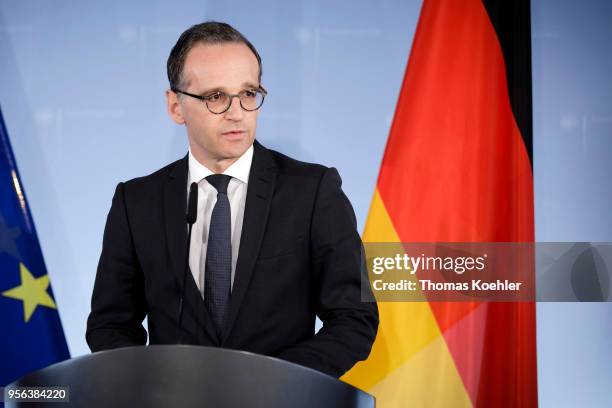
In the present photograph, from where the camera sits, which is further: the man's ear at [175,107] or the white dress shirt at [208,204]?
the man's ear at [175,107]

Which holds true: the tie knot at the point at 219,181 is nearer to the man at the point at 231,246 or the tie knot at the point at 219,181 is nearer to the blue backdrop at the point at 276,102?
the man at the point at 231,246

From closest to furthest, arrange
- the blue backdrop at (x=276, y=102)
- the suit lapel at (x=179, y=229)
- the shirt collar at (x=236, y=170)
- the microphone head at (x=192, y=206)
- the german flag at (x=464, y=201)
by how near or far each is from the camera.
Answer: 1. the microphone head at (x=192, y=206)
2. the suit lapel at (x=179, y=229)
3. the shirt collar at (x=236, y=170)
4. the german flag at (x=464, y=201)
5. the blue backdrop at (x=276, y=102)

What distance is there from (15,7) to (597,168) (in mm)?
2236

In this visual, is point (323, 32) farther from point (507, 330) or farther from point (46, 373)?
point (46, 373)

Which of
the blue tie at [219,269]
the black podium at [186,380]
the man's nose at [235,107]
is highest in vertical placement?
the man's nose at [235,107]

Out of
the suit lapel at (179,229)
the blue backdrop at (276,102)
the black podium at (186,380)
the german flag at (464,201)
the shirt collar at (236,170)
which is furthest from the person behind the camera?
the blue backdrop at (276,102)

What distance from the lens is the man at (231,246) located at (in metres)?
1.73

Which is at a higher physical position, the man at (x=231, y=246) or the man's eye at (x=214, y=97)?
the man's eye at (x=214, y=97)

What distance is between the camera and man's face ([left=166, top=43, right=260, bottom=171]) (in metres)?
1.75

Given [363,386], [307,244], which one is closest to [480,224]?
[363,386]

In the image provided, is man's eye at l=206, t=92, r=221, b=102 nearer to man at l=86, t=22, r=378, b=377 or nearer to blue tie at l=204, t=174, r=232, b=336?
man at l=86, t=22, r=378, b=377

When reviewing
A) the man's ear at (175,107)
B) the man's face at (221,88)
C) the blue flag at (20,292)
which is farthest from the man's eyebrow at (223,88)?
the blue flag at (20,292)

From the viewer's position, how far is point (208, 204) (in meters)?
1.81

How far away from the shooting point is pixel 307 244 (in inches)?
70.4
